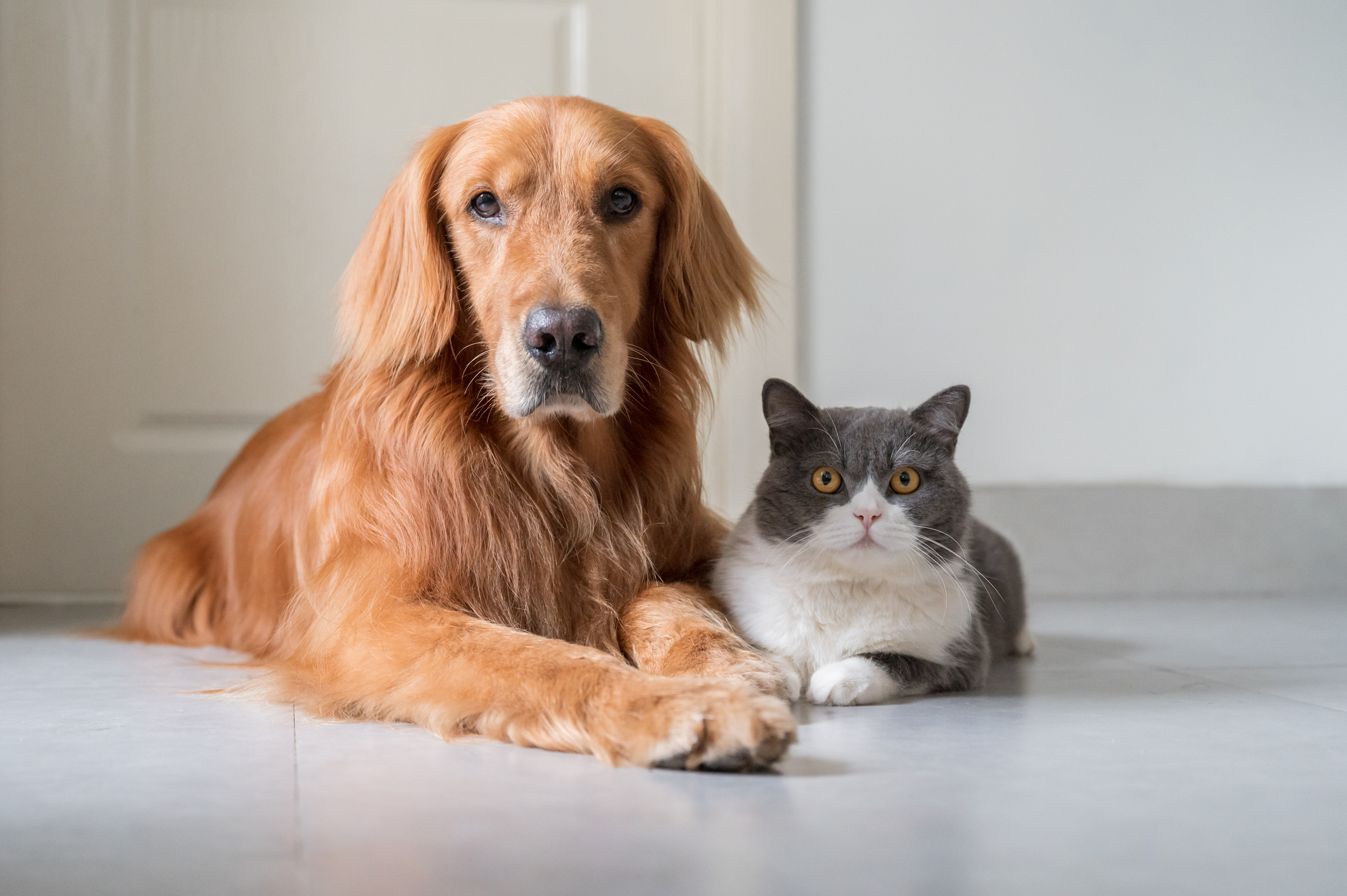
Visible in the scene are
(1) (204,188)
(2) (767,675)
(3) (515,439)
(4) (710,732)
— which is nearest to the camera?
(4) (710,732)

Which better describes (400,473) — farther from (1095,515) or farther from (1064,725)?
(1095,515)

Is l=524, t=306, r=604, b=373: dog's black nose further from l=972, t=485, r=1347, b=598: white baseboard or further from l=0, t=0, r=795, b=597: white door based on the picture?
l=972, t=485, r=1347, b=598: white baseboard

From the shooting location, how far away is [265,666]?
177 centimetres

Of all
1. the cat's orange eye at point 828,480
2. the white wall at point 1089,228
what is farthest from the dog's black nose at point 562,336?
the white wall at point 1089,228

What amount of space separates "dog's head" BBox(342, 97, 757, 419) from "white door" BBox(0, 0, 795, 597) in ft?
3.24

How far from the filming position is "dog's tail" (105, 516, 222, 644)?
221 cm

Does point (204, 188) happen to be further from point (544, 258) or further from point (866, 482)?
point (866, 482)

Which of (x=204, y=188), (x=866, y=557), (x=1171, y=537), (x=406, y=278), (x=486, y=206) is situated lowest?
(x=1171, y=537)

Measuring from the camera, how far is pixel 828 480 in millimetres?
1634

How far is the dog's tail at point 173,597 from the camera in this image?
2.21 m

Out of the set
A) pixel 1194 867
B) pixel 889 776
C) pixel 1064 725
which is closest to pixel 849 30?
pixel 1064 725

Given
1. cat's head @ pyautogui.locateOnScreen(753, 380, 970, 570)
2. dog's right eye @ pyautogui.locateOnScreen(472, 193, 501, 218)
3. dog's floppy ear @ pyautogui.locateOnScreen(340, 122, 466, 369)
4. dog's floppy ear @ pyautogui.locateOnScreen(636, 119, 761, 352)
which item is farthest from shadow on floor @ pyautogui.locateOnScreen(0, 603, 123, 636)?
cat's head @ pyautogui.locateOnScreen(753, 380, 970, 570)

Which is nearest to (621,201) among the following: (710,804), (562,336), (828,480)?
(562,336)

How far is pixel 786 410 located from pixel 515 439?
0.42 meters
